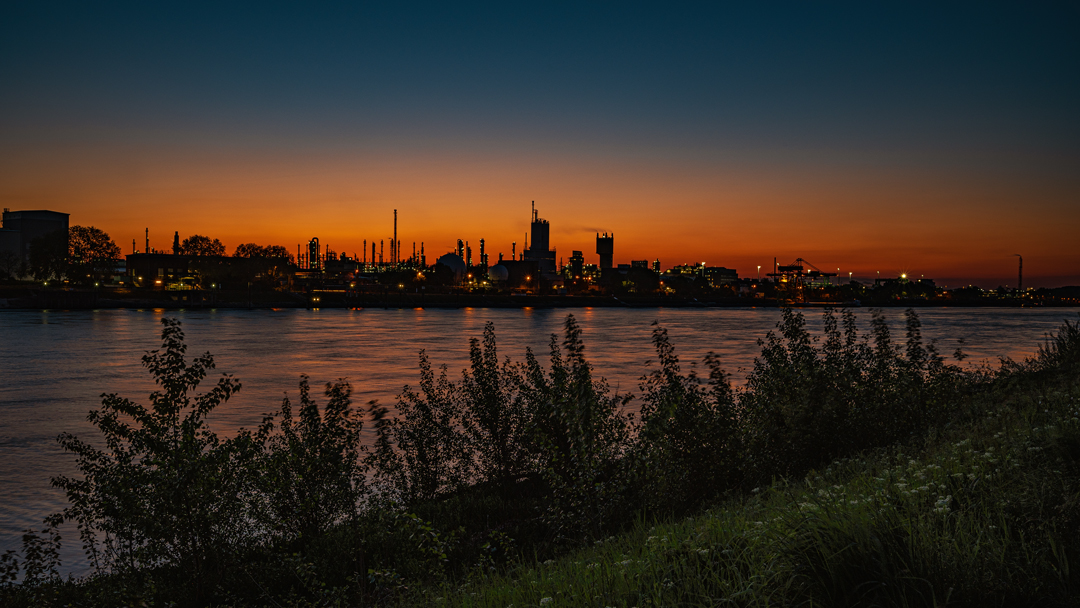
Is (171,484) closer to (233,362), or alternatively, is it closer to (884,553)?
(884,553)

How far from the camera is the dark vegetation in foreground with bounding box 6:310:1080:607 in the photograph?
15.0ft

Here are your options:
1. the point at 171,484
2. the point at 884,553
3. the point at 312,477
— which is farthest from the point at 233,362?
the point at 884,553

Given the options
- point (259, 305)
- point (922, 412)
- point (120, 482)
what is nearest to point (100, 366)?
point (120, 482)

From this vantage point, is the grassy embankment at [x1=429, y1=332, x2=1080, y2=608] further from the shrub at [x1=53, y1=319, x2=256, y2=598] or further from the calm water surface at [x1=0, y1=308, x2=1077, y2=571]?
the calm water surface at [x1=0, y1=308, x2=1077, y2=571]

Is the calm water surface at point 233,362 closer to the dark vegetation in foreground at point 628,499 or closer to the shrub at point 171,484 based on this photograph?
the dark vegetation in foreground at point 628,499

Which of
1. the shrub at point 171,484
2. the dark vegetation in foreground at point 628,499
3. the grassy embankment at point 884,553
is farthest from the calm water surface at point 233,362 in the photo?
the grassy embankment at point 884,553

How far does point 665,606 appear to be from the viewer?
14.6 ft

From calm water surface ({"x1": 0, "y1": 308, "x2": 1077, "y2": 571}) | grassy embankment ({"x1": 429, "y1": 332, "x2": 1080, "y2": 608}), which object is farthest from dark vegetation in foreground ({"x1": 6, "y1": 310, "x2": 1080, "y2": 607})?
calm water surface ({"x1": 0, "y1": 308, "x2": 1077, "y2": 571})

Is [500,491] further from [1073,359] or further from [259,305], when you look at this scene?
[259,305]

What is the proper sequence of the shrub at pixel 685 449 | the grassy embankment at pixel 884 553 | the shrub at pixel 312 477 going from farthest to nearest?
the shrub at pixel 312 477
the shrub at pixel 685 449
the grassy embankment at pixel 884 553

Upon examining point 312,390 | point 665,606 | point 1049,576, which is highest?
point 1049,576

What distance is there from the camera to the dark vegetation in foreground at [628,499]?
15.0ft

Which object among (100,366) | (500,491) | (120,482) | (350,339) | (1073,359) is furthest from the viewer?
(350,339)

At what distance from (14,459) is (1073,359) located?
103ft
